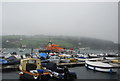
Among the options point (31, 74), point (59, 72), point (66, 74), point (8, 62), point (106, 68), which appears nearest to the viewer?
point (31, 74)

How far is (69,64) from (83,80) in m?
13.6

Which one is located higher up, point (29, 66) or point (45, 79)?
point (29, 66)

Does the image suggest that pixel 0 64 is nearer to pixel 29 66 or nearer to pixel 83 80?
pixel 29 66

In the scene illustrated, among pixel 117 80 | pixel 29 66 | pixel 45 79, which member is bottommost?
pixel 117 80

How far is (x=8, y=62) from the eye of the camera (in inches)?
1236

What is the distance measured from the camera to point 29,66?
23.0 m

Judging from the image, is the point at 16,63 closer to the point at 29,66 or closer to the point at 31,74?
the point at 29,66

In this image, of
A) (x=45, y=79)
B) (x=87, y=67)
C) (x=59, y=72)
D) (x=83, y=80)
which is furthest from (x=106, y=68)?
(x=45, y=79)

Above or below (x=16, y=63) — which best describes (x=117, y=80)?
below

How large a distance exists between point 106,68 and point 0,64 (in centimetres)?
2561

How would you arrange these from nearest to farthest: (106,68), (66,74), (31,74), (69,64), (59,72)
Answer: (31,74) → (66,74) → (59,72) → (106,68) → (69,64)

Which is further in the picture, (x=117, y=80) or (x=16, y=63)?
(x=16, y=63)

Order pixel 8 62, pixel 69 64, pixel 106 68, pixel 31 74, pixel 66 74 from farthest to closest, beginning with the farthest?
pixel 69 64 → pixel 8 62 → pixel 106 68 → pixel 66 74 → pixel 31 74

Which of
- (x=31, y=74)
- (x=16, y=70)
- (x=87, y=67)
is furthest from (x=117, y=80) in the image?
(x=16, y=70)
